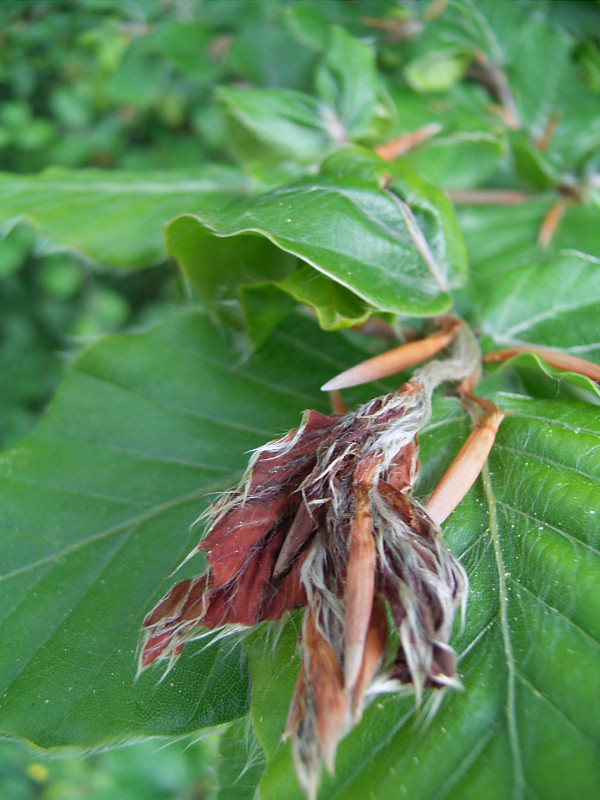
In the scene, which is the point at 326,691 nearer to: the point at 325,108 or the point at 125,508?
the point at 125,508

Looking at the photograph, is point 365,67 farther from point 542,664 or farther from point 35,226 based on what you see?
point 542,664

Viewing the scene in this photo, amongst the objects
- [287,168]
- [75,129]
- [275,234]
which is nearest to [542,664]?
[275,234]

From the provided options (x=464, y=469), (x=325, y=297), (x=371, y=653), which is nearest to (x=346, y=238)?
(x=325, y=297)

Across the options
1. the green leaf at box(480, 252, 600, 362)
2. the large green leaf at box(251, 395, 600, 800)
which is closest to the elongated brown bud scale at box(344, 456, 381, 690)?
the large green leaf at box(251, 395, 600, 800)

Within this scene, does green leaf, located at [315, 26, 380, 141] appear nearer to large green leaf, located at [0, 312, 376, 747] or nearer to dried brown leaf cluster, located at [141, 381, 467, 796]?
large green leaf, located at [0, 312, 376, 747]

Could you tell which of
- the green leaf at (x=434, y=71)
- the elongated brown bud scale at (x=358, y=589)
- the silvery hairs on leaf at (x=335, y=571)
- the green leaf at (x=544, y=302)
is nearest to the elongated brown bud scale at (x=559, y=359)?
the green leaf at (x=544, y=302)

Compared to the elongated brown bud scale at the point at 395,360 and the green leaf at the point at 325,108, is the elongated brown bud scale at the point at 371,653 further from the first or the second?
the green leaf at the point at 325,108

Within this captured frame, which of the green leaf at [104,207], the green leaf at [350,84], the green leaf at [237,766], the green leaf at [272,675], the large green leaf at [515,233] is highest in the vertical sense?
the green leaf at [350,84]
